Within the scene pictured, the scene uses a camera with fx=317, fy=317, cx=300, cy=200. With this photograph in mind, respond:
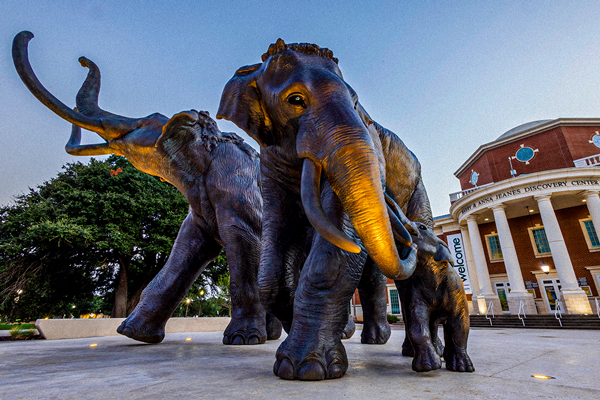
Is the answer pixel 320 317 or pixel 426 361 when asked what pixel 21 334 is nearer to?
pixel 320 317

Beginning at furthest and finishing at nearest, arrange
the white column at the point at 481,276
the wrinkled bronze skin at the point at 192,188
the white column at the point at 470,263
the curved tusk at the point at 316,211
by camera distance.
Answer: the white column at the point at 470,263, the white column at the point at 481,276, the wrinkled bronze skin at the point at 192,188, the curved tusk at the point at 316,211

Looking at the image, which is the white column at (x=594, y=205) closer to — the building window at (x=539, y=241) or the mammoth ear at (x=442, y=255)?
the building window at (x=539, y=241)

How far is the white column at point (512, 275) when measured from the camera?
17745 mm

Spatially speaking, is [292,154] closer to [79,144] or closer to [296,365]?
[296,365]

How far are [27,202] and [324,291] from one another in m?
18.1

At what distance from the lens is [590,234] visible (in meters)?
20.5

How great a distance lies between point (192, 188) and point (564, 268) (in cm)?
2036

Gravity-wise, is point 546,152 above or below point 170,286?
above

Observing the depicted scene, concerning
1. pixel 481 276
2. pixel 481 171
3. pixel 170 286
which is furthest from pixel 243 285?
pixel 481 171

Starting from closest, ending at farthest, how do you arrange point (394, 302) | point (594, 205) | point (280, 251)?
1. point (280, 251)
2. point (594, 205)
3. point (394, 302)

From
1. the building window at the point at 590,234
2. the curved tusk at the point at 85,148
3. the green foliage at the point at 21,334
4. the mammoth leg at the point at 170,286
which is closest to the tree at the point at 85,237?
the green foliage at the point at 21,334

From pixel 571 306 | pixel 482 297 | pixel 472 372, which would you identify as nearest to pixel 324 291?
pixel 472 372

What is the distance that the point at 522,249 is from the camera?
74.5 ft

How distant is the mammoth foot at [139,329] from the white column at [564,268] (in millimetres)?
20054
